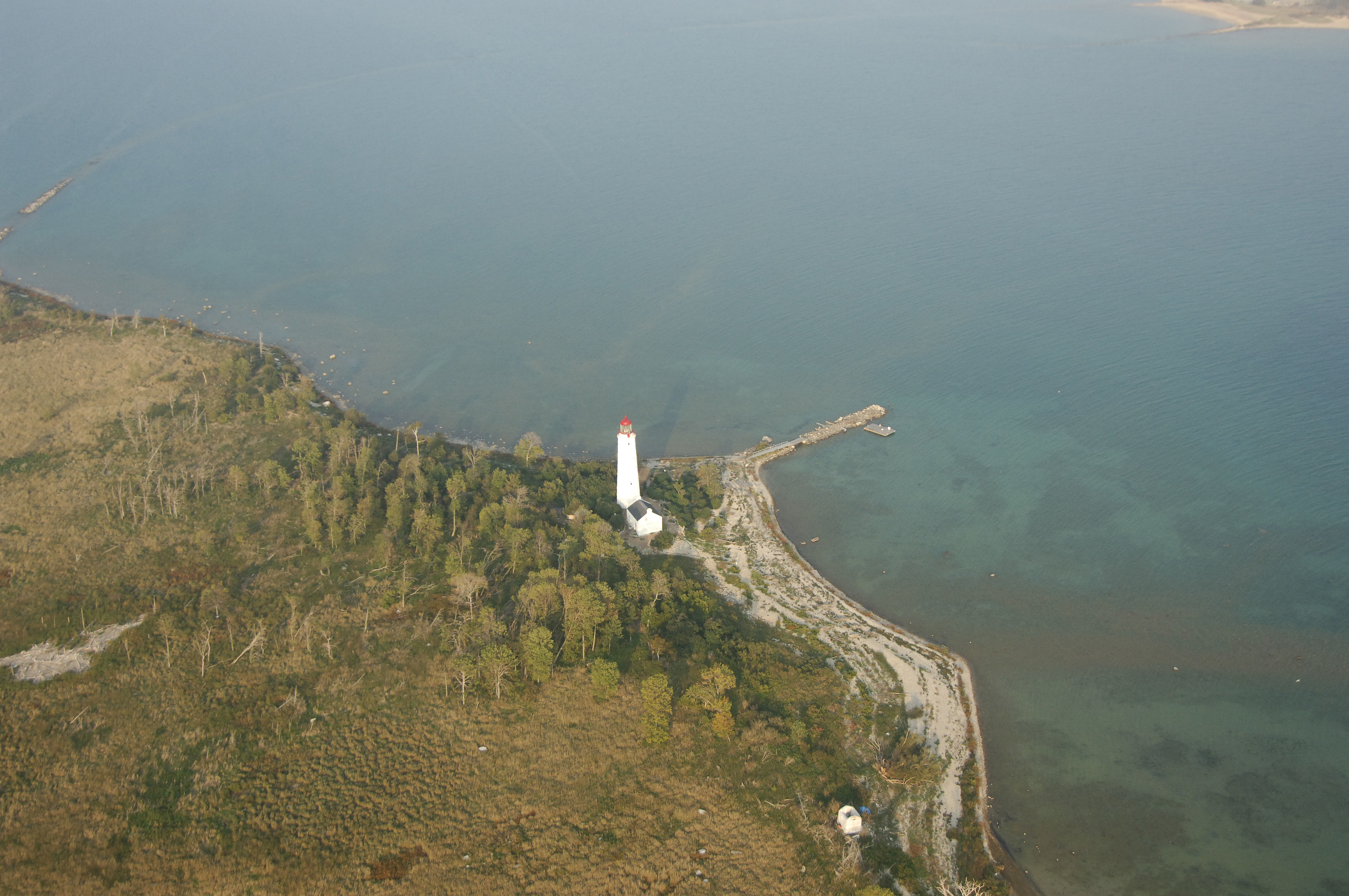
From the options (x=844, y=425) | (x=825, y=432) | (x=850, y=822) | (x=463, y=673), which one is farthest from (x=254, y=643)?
(x=844, y=425)

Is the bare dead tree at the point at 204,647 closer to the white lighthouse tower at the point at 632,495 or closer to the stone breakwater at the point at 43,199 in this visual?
the white lighthouse tower at the point at 632,495

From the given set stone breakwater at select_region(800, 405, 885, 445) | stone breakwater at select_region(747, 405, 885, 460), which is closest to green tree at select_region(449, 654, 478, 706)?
stone breakwater at select_region(747, 405, 885, 460)

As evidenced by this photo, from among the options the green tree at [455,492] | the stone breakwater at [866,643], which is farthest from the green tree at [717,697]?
the green tree at [455,492]

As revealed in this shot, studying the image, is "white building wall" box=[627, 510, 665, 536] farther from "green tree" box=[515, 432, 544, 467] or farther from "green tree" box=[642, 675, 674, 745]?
"green tree" box=[642, 675, 674, 745]

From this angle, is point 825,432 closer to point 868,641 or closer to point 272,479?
point 868,641

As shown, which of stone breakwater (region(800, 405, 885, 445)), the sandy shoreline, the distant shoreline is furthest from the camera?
the distant shoreline

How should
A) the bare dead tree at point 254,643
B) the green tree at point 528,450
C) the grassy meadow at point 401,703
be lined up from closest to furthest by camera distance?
1. the grassy meadow at point 401,703
2. the bare dead tree at point 254,643
3. the green tree at point 528,450
